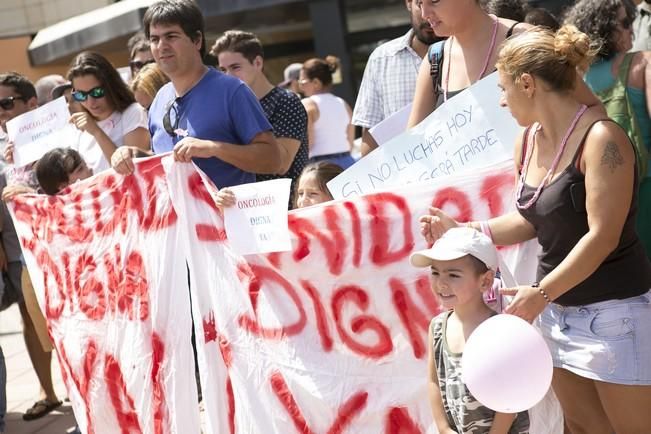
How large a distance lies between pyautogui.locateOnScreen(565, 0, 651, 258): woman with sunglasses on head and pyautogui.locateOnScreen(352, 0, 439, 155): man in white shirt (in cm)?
79

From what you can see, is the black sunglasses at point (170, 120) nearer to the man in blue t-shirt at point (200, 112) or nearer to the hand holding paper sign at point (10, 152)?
the man in blue t-shirt at point (200, 112)

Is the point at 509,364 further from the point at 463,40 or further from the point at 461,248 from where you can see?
the point at 463,40

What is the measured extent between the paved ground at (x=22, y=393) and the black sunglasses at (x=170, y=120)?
2360 millimetres

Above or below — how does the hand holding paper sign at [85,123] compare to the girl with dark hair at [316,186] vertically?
above

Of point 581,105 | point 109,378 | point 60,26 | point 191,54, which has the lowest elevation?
point 109,378

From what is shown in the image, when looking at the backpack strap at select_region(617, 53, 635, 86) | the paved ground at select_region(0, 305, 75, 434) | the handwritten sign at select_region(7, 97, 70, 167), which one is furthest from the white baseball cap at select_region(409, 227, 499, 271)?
the paved ground at select_region(0, 305, 75, 434)

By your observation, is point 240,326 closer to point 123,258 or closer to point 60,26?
point 123,258

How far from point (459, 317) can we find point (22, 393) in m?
4.75

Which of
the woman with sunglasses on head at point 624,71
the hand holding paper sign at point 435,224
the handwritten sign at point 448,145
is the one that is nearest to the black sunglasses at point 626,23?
the woman with sunglasses on head at point 624,71

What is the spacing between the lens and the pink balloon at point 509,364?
2676 millimetres

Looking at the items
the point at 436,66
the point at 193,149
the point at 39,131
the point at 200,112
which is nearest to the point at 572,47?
the point at 436,66

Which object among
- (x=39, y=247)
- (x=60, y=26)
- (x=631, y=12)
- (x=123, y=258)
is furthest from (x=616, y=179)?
(x=60, y=26)

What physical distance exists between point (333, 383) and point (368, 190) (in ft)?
2.41

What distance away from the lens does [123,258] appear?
15.1 ft
